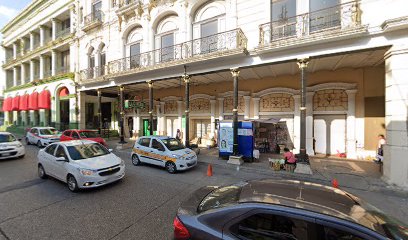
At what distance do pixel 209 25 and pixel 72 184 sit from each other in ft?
35.9

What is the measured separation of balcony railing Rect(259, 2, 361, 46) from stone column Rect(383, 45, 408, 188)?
194cm

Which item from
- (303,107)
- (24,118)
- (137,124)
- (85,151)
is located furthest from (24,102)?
(303,107)

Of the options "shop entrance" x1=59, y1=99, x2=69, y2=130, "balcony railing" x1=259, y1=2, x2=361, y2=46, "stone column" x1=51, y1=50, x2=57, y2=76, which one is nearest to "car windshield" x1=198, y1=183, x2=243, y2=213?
"balcony railing" x1=259, y1=2, x2=361, y2=46

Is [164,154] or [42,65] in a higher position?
[42,65]

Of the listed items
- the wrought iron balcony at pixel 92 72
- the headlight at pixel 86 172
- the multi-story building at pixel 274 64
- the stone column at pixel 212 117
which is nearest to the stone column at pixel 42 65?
the wrought iron balcony at pixel 92 72

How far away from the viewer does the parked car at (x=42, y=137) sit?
47.6 ft

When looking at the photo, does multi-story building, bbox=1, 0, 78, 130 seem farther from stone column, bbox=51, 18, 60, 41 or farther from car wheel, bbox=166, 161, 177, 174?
car wheel, bbox=166, 161, 177, 174

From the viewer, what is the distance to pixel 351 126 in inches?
412

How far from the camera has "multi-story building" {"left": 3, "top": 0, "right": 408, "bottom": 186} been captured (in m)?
7.32

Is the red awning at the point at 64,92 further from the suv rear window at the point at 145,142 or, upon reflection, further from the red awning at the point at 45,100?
the suv rear window at the point at 145,142

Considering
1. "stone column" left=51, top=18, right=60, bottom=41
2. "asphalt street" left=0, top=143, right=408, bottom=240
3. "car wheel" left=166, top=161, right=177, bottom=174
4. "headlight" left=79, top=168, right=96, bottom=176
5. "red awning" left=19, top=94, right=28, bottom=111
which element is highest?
"stone column" left=51, top=18, right=60, bottom=41

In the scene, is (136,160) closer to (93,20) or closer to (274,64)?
(274,64)

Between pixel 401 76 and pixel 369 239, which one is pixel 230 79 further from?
pixel 369 239

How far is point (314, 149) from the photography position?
11477mm
